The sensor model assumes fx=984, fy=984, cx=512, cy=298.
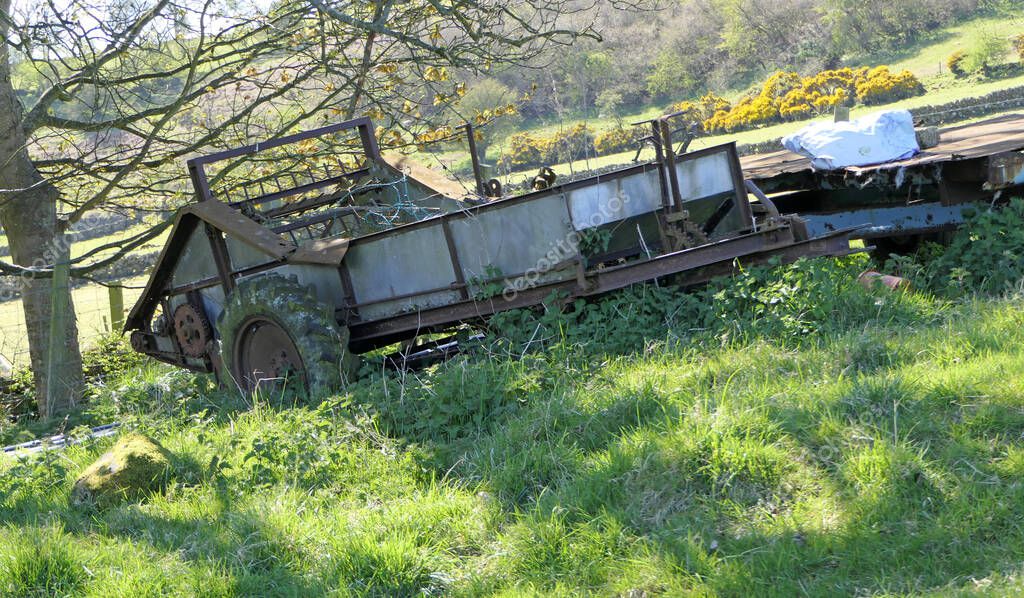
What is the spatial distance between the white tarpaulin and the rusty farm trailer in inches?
42.1

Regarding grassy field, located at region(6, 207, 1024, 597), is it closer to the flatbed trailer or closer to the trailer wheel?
the trailer wheel

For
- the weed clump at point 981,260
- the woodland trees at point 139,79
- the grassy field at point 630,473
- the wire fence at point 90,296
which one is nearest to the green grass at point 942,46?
the wire fence at point 90,296

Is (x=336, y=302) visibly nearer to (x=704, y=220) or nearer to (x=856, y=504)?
(x=704, y=220)

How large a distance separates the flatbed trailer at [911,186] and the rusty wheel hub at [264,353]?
426 centimetres

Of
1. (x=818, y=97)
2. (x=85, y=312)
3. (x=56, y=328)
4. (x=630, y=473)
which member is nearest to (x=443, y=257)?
(x=630, y=473)

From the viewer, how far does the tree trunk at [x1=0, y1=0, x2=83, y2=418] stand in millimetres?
10680

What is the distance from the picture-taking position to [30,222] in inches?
428

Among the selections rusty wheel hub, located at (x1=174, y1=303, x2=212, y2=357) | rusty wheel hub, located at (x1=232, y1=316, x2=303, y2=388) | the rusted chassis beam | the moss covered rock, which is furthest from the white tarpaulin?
the moss covered rock

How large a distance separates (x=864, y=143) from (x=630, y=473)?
507 centimetres

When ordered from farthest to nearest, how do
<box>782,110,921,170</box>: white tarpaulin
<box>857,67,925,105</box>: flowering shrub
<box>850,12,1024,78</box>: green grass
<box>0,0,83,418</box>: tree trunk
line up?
<box>850,12,1024,78</box>: green grass → <box>857,67,925,105</box>: flowering shrub → <box>0,0,83,418</box>: tree trunk → <box>782,110,921,170</box>: white tarpaulin

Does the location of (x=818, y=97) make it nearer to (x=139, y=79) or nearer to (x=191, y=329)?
(x=139, y=79)

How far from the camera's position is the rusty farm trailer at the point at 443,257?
677 centimetres

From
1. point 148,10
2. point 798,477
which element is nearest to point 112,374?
point 148,10

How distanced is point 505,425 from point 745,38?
50040mm
